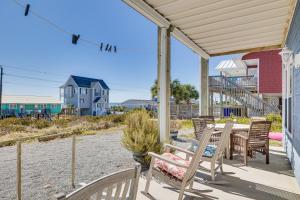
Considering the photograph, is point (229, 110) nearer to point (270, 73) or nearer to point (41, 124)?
point (270, 73)

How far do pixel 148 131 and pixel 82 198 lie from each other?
3131mm

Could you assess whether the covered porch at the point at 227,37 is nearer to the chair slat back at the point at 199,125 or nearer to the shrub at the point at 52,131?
the chair slat back at the point at 199,125

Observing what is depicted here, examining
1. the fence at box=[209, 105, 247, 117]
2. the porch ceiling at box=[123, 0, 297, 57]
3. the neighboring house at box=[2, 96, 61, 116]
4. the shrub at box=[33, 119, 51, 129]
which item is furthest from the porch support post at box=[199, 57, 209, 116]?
the fence at box=[209, 105, 247, 117]

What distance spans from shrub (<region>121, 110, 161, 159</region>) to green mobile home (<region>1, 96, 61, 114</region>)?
2.15 meters

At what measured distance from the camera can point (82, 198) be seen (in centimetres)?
88

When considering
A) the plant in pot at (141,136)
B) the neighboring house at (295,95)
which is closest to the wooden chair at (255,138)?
the neighboring house at (295,95)

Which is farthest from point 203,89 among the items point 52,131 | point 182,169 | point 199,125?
point 182,169

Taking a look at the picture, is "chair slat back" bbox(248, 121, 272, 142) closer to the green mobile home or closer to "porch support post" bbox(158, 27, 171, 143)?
"porch support post" bbox(158, 27, 171, 143)

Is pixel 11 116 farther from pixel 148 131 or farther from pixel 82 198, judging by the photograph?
pixel 82 198

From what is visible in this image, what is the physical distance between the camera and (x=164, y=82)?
4195mm

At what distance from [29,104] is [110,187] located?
4.41 meters

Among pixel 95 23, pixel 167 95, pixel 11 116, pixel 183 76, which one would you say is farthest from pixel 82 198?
pixel 183 76

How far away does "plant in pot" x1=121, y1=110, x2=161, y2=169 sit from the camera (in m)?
3.87

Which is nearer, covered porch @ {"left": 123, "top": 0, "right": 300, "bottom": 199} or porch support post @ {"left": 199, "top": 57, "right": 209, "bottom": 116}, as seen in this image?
covered porch @ {"left": 123, "top": 0, "right": 300, "bottom": 199}
